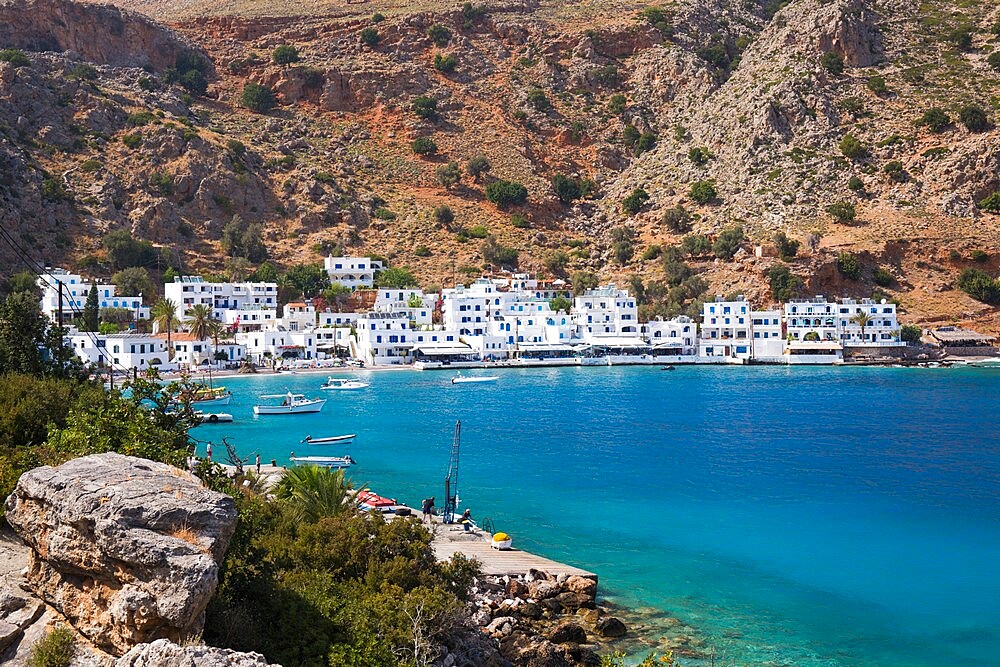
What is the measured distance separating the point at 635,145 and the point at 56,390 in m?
109

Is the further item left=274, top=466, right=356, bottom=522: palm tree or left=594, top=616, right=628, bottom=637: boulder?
left=274, top=466, right=356, bottom=522: palm tree

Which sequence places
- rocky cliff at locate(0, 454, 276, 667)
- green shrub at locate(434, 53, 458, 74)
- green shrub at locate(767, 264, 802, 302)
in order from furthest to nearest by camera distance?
green shrub at locate(434, 53, 458, 74) < green shrub at locate(767, 264, 802, 302) < rocky cliff at locate(0, 454, 276, 667)

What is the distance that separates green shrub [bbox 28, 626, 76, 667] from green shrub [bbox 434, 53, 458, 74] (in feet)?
407

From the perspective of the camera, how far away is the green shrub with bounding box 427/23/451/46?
130 metres

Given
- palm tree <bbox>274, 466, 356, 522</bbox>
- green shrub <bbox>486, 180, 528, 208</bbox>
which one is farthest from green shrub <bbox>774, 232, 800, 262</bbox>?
palm tree <bbox>274, 466, 356, 522</bbox>

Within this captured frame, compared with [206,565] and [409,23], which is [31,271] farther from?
[206,565]

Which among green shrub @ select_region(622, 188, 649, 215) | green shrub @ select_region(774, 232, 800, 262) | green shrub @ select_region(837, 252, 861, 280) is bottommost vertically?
green shrub @ select_region(837, 252, 861, 280)

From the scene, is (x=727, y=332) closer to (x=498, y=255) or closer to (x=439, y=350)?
(x=498, y=255)

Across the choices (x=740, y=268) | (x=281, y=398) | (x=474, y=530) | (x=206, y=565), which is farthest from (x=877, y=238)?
(x=206, y=565)

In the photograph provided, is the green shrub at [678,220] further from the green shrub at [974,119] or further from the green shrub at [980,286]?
the green shrub at [974,119]

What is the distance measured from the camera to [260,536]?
1686 centimetres

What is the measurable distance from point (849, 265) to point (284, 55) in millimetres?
75450

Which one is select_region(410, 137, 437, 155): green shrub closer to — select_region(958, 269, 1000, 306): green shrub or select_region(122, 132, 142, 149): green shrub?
select_region(122, 132, 142, 149): green shrub

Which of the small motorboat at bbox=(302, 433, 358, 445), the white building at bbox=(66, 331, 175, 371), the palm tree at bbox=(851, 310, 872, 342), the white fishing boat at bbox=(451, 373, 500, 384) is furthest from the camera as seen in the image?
the palm tree at bbox=(851, 310, 872, 342)
